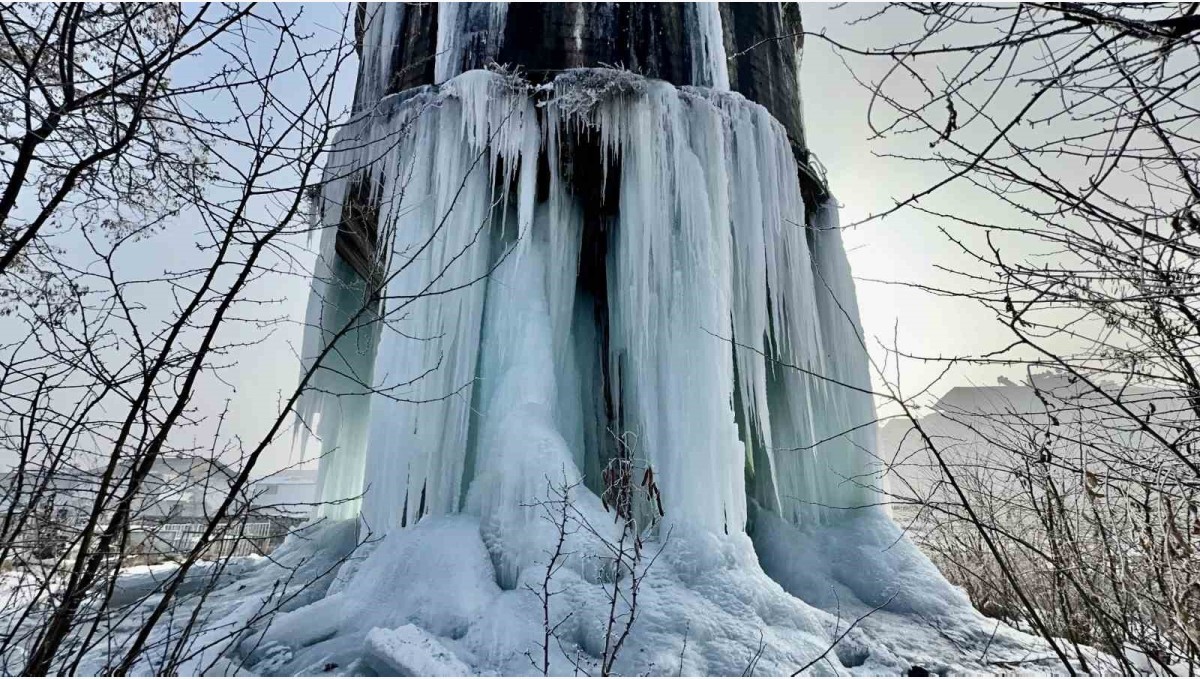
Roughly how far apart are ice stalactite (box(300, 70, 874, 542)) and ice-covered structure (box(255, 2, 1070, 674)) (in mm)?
22

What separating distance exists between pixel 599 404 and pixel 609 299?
1.07 metres

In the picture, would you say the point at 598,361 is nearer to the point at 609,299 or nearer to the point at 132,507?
the point at 609,299

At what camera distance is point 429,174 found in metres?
5.32

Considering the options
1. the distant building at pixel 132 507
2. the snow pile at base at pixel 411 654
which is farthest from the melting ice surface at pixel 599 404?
the distant building at pixel 132 507

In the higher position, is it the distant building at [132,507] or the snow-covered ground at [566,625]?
the distant building at [132,507]

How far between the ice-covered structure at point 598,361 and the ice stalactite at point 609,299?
0.07 ft

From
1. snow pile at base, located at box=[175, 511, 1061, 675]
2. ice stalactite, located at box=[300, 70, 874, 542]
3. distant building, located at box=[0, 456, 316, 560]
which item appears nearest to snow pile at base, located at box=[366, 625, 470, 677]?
snow pile at base, located at box=[175, 511, 1061, 675]

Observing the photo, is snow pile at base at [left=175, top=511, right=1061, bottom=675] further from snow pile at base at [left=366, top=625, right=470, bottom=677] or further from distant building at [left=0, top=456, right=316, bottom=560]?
distant building at [left=0, top=456, right=316, bottom=560]

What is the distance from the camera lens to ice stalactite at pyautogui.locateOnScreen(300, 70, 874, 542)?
464 centimetres

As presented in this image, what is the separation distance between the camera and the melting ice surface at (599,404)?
11.8 ft

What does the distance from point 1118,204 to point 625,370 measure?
4.03 metres

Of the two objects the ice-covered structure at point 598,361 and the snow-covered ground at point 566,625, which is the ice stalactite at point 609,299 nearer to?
the ice-covered structure at point 598,361

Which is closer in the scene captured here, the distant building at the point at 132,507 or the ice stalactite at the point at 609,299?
the distant building at the point at 132,507

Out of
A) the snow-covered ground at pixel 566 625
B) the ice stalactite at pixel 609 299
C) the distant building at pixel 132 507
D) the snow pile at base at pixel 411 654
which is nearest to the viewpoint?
the distant building at pixel 132 507
